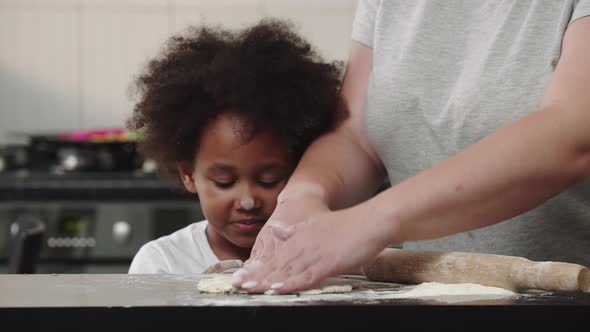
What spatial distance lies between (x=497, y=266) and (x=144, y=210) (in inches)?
78.9

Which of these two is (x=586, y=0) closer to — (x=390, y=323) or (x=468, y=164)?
(x=468, y=164)

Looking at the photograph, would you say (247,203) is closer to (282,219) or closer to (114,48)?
(282,219)

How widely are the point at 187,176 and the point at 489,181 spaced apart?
78 cm

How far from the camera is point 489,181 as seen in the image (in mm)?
835

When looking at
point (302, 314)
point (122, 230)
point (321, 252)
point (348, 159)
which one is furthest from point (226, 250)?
point (122, 230)

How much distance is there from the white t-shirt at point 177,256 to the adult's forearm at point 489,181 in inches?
24.2

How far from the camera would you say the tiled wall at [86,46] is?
3.56 meters

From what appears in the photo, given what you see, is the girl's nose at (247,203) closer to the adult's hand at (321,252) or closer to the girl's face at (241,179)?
the girl's face at (241,179)

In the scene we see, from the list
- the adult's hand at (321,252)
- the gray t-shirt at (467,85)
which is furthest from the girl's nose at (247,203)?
the adult's hand at (321,252)

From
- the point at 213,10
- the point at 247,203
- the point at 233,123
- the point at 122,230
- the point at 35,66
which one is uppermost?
the point at 213,10

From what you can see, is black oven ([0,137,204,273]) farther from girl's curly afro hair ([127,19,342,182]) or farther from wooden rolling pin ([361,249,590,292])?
wooden rolling pin ([361,249,590,292])

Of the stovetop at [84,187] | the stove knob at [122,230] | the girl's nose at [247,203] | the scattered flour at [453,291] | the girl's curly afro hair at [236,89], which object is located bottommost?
the stove knob at [122,230]

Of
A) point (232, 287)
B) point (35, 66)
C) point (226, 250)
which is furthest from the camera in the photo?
point (35, 66)

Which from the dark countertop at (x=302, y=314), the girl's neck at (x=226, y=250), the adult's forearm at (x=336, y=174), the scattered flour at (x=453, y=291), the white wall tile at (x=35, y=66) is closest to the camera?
the dark countertop at (x=302, y=314)
